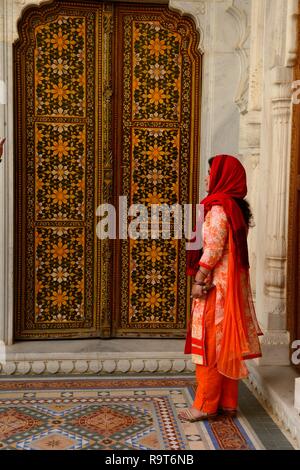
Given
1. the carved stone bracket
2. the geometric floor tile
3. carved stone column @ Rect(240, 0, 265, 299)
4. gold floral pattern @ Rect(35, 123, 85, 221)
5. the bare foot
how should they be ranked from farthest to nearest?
gold floral pattern @ Rect(35, 123, 85, 221) → the carved stone bracket → carved stone column @ Rect(240, 0, 265, 299) → the bare foot → the geometric floor tile

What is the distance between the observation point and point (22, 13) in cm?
364

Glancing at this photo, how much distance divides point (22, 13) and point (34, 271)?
5.09 ft

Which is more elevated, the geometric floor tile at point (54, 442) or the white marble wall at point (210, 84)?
the white marble wall at point (210, 84)

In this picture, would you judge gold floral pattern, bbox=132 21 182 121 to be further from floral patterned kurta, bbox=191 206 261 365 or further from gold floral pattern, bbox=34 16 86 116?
floral patterned kurta, bbox=191 206 261 365

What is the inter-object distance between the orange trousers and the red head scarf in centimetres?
26

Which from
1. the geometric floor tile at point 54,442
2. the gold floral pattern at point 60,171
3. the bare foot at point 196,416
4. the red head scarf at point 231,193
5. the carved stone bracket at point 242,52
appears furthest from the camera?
the gold floral pattern at point 60,171

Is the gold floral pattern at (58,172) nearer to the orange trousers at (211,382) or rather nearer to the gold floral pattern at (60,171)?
the gold floral pattern at (60,171)

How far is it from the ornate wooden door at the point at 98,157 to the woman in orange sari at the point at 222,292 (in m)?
1.11

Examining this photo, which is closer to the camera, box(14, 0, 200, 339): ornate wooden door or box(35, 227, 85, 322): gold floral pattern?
box(14, 0, 200, 339): ornate wooden door

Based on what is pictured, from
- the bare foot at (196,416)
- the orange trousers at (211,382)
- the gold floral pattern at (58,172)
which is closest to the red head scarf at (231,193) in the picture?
the orange trousers at (211,382)

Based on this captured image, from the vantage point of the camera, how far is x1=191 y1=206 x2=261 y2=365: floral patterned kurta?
108 inches

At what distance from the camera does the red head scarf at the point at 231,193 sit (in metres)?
2.74

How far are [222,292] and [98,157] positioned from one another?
1453 millimetres

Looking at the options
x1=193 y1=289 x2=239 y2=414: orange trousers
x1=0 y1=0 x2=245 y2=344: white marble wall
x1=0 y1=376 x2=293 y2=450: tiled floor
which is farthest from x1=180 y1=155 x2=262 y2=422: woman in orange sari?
x1=0 y1=0 x2=245 y2=344: white marble wall
